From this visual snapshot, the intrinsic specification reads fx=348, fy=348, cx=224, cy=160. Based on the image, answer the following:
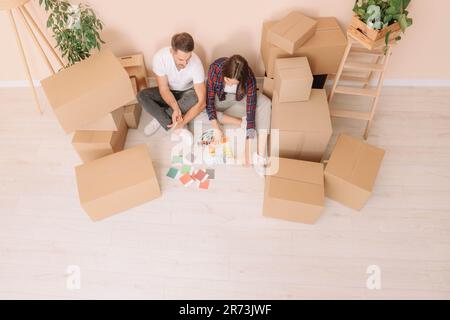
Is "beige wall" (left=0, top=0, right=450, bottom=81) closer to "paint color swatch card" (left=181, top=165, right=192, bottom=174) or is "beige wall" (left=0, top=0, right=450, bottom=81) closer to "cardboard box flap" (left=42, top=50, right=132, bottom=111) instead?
"cardboard box flap" (left=42, top=50, right=132, bottom=111)

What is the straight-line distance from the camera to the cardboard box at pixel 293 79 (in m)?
2.14

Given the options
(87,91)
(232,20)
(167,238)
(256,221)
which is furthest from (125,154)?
(232,20)

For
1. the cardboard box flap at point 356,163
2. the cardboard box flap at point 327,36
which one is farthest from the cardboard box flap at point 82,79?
the cardboard box flap at point 356,163

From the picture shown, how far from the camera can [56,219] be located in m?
2.18

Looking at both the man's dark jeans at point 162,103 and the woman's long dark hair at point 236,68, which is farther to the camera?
the man's dark jeans at point 162,103

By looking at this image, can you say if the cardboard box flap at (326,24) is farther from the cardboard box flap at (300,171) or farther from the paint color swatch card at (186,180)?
the paint color swatch card at (186,180)

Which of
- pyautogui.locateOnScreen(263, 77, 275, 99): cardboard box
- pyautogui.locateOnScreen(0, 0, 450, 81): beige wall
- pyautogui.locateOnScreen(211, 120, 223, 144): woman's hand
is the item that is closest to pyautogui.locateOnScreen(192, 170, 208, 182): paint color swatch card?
pyautogui.locateOnScreen(211, 120, 223, 144): woman's hand

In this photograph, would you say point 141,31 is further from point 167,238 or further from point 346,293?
point 346,293

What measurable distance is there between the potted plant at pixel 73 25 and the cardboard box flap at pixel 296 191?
144 cm

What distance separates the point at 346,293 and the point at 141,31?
7.07ft

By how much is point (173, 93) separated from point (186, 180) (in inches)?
26.5

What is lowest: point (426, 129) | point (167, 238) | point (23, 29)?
point (167, 238)

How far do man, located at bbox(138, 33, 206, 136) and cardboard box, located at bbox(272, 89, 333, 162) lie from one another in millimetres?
560

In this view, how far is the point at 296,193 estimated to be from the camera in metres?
1.98
